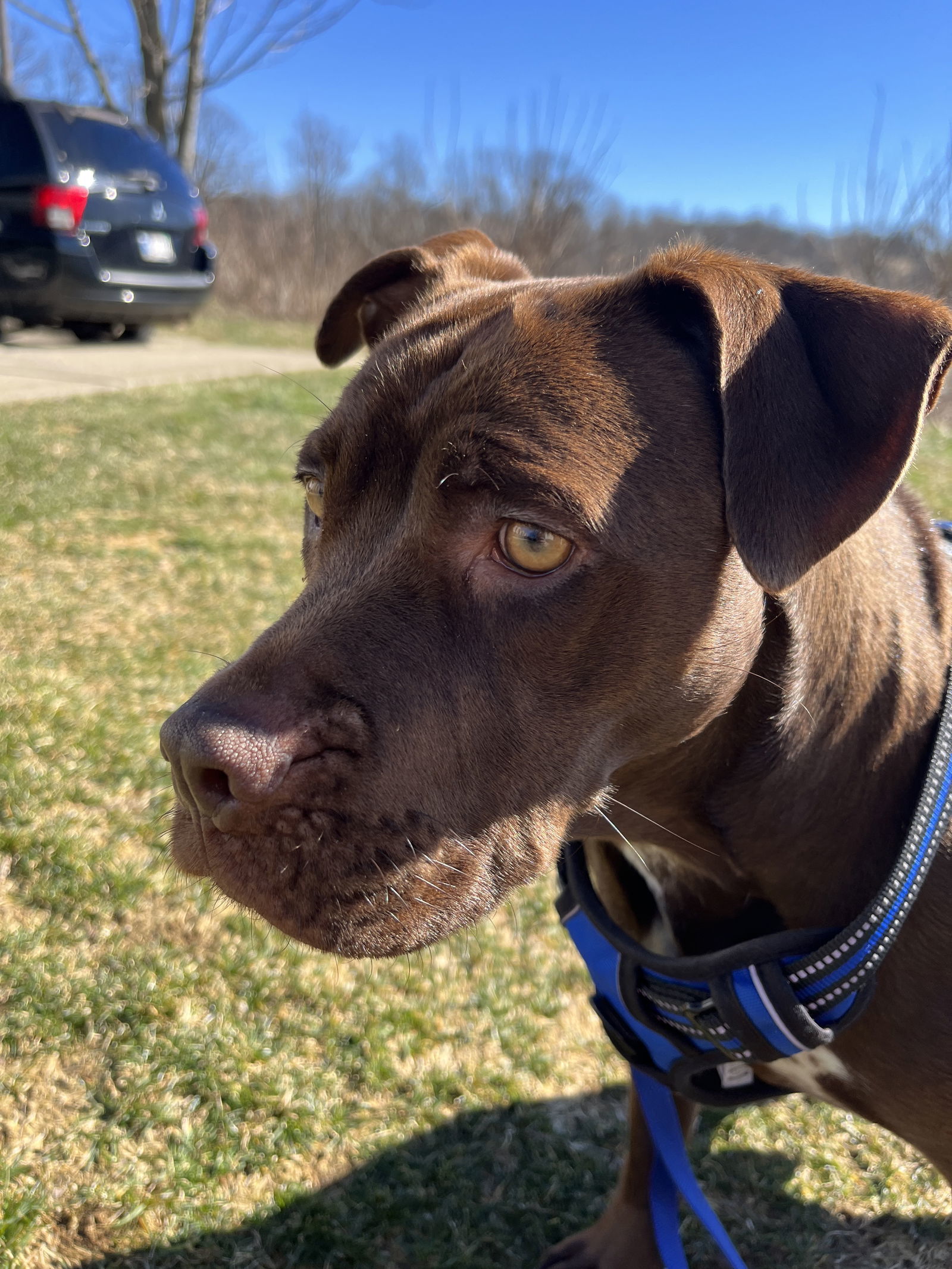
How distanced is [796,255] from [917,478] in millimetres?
11239

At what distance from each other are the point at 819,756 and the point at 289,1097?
1710 millimetres

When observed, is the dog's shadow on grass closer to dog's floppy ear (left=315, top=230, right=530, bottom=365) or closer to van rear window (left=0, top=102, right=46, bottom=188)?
dog's floppy ear (left=315, top=230, right=530, bottom=365)

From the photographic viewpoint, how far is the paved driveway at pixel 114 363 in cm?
964

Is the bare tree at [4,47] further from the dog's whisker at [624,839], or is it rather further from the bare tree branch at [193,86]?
the dog's whisker at [624,839]

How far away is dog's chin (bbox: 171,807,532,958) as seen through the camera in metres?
1.64

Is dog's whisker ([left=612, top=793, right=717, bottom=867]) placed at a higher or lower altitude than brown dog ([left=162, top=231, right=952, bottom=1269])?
lower

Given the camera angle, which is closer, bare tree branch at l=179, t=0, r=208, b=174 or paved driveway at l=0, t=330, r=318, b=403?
paved driveway at l=0, t=330, r=318, b=403

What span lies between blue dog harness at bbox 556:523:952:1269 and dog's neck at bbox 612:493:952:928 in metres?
0.08

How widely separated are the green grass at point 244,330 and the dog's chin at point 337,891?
12.2m

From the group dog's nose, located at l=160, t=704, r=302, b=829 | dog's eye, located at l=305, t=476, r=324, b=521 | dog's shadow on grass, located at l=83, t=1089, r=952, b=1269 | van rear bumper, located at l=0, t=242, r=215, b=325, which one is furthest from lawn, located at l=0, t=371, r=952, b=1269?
van rear bumper, located at l=0, t=242, r=215, b=325

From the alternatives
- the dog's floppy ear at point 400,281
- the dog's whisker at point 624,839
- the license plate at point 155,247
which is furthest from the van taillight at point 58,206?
the dog's whisker at point 624,839

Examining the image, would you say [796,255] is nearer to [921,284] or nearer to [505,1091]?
[921,284]

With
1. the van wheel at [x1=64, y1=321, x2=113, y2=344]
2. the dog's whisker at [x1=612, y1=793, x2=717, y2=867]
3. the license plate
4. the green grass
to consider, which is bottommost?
the green grass

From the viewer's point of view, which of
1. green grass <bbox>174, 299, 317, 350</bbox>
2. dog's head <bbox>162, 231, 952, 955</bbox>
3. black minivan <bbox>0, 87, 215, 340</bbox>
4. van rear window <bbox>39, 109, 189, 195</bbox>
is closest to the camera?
dog's head <bbox>162, 231, 952, 955</bbox>
